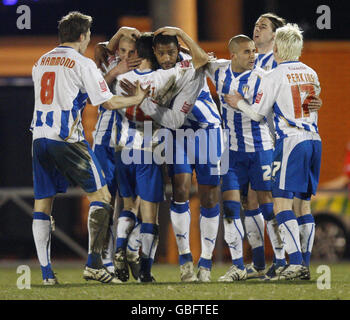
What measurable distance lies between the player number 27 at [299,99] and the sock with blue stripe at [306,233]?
92 cm

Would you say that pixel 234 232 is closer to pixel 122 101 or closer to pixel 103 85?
pixel 122 101

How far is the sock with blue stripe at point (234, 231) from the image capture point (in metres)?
8.98

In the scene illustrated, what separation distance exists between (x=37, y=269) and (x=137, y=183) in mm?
3880

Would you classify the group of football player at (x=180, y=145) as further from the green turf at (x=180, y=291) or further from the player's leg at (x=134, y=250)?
the green turf at (x=180, y=291)

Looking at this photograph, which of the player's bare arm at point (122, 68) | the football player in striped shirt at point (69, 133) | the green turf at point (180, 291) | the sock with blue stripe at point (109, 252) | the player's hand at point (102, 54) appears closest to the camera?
the green turf at point (180, 291)

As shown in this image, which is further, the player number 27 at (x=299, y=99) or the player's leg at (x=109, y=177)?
the player's leg at (x=109, y=177)

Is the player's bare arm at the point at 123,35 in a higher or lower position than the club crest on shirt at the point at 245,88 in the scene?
higher

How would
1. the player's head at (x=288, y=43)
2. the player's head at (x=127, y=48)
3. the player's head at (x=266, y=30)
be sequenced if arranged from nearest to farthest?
the player's head at (x=288, y=43) < the player's head at (x=127, y=48) < the player's head at (x=266, y=30)

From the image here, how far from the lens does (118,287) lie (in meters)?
8.16

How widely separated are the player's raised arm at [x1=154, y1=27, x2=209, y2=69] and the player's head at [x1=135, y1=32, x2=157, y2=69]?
4.8 inches

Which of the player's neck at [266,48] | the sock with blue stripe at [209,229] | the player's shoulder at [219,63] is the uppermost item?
the player's neck at [266,48]

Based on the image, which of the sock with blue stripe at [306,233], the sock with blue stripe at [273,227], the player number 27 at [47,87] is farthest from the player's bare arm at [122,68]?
the sock with blue stripe at [306,233]

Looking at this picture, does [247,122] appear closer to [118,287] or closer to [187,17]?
[118,287]

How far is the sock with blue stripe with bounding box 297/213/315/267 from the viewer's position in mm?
8836
